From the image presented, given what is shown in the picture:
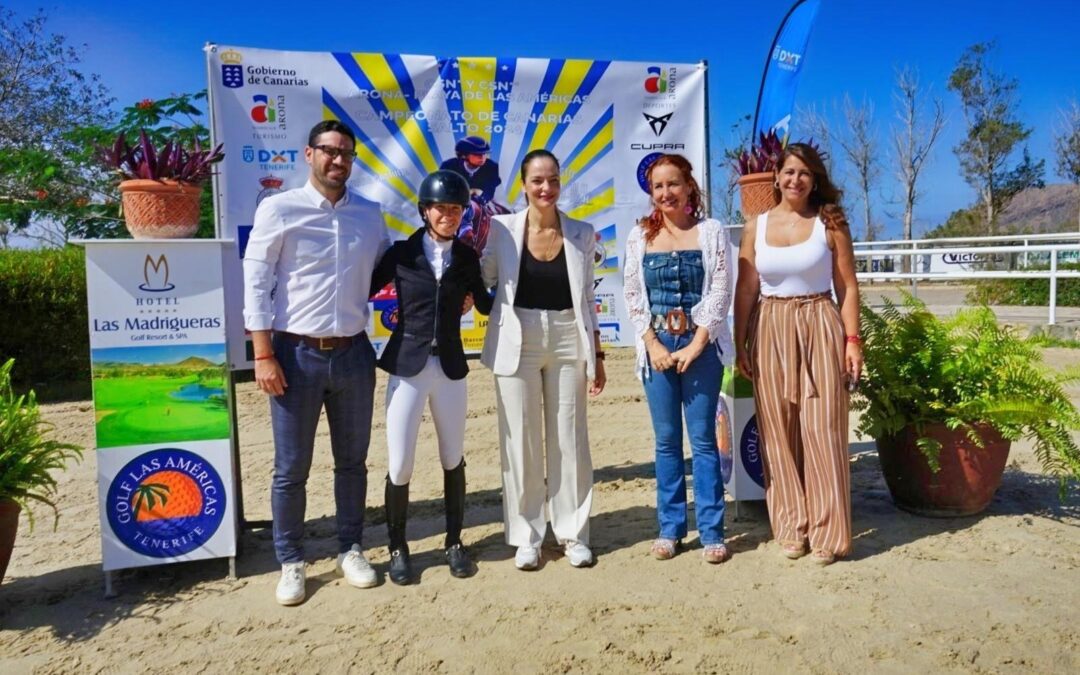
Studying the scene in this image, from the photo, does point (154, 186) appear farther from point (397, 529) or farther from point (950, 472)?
point (950, 472)

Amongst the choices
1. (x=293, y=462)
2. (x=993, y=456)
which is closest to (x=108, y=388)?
(x=293, y=462)

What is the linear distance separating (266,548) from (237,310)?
125 centimetres

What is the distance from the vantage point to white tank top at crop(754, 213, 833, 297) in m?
3.65

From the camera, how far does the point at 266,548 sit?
407 centimetres

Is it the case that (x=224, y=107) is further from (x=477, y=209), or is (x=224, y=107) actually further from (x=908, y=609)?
(x=908, y=609)

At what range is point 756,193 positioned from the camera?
4117mm

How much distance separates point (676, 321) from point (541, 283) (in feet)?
2.11

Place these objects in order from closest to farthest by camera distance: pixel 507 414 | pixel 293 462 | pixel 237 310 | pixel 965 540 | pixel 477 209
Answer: pixel 293 462, pixel 507 414, pixel 965 540, pixel 237 310, pixel 477 209

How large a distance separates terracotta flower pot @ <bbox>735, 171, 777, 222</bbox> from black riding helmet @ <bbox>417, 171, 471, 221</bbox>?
5.09 ft

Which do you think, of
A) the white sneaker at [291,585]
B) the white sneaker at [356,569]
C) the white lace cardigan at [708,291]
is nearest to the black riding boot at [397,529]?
the white sneaker at [356,569]

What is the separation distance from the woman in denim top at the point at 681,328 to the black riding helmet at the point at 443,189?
87 cm

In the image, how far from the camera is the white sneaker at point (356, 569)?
352cm

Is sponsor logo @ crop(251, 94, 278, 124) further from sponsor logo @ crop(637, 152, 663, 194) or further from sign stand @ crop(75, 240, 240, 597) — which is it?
sponsor logo @ crop(637, 152, 663, 194)

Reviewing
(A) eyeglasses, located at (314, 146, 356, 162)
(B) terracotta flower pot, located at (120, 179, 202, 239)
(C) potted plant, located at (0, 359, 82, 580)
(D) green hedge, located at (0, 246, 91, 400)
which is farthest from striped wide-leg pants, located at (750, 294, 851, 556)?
(D) green hedge, located at (0, 246, 91, 400)
